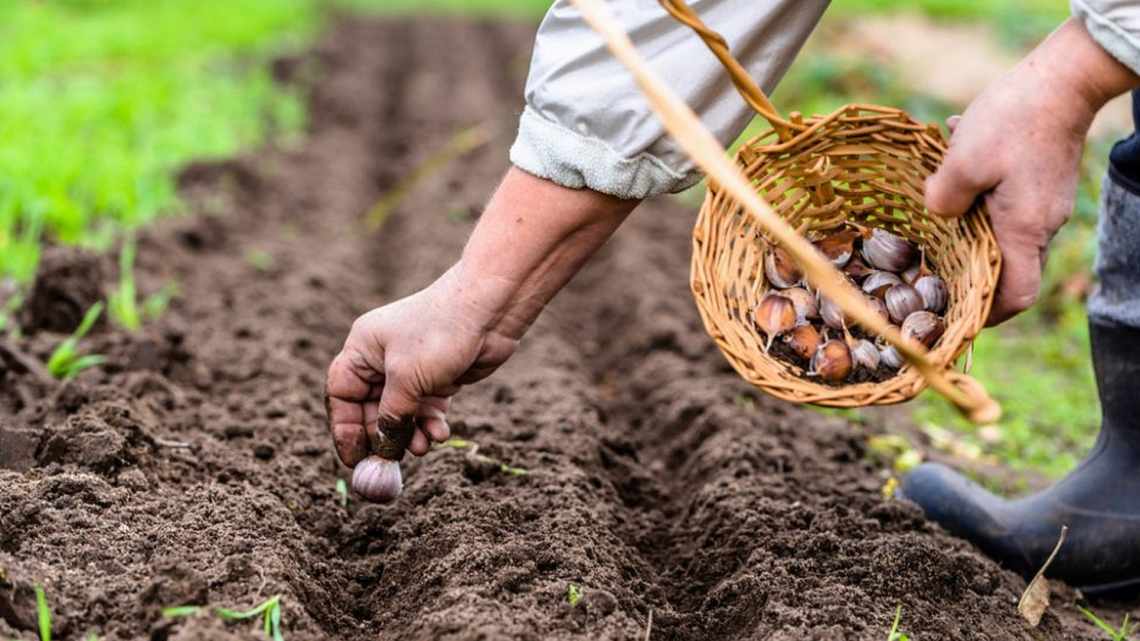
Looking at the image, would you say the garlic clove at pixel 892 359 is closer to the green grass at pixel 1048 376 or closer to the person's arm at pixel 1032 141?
the person's arm at pixel 1032 141

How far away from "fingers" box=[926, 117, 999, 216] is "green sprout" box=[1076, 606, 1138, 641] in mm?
837

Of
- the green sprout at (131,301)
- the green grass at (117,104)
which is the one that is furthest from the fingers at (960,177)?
the green grass at (117,104)

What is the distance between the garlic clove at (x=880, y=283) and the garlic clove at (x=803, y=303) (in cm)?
9

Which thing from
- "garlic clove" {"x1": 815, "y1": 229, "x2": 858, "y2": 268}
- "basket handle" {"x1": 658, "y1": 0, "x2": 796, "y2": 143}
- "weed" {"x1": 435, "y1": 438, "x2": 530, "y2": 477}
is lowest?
"weed" {"x1": 435, "y1": 438, "x2": 530, "y2": 477}

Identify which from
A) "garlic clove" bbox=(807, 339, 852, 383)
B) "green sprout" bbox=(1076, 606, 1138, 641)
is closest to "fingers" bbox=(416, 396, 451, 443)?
"garlic clove" bbox=(807, 339, 852, 383)

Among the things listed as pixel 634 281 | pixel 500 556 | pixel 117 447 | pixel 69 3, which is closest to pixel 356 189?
pixel 634 281

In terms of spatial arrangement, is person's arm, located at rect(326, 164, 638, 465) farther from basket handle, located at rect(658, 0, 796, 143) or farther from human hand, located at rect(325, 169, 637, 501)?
basket handle, located at rect(658, 0, 796, 143)

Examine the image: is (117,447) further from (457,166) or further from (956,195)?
(457,166)

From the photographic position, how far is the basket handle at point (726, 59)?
6.20ft

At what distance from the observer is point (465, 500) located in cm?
250

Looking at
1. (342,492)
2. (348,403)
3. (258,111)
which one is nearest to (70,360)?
(342,492)

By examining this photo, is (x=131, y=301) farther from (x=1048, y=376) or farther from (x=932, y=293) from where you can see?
(x=1048, y=376)

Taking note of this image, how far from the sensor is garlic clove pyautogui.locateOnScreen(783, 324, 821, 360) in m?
2.11

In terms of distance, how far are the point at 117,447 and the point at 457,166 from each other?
4.01 m
